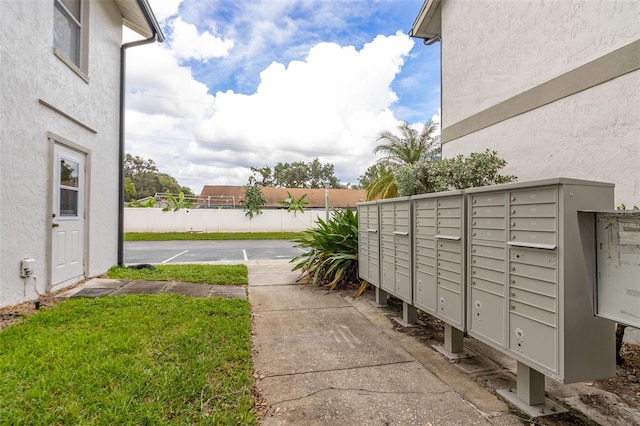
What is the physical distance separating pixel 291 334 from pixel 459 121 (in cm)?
521

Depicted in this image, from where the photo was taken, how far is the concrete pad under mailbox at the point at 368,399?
2109 millimetres

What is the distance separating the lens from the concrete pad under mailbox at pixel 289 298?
4770mm

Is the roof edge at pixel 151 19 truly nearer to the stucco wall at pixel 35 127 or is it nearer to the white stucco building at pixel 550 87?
the stucco wall at pixel 35 127

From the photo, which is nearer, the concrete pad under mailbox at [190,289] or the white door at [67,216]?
the white door at [67,216]

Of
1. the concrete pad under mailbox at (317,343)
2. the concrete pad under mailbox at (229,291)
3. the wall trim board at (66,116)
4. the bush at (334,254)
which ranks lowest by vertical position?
the concrete pad under mailbox at (317,343)

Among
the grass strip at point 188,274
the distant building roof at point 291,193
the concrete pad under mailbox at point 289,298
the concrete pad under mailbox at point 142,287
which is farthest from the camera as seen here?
the distant building roof at point 291,193

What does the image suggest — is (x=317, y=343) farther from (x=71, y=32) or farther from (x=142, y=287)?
(x=71, y=32)

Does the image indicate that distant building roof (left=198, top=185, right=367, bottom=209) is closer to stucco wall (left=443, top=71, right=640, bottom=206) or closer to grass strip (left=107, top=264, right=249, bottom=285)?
grass strip (left=107, top=264, right=249, bottom=285)

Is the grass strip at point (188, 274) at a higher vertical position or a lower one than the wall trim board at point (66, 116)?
lower

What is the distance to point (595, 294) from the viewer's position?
6.24 ft

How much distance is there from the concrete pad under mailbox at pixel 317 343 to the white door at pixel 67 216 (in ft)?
10.9

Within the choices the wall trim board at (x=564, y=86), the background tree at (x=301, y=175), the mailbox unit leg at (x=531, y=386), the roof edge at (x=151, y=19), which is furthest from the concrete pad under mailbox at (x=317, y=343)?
the background tree at (x=301, y=175)

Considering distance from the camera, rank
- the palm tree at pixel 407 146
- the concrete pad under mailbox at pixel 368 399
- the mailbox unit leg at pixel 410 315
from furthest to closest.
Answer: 1. the palm tree at pixel 407 146
2. the mailbox unit leg at pixel 410 315
3. the concrete pad under mailbox at pixel 368 399

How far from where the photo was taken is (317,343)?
341 centimetres
